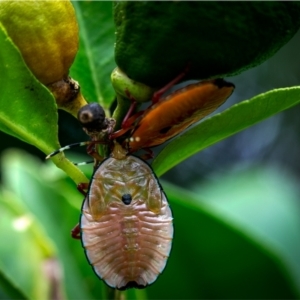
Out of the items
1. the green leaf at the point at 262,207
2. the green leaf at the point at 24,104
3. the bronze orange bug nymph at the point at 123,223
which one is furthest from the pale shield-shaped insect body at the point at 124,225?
the green leaf at the point at 262,207

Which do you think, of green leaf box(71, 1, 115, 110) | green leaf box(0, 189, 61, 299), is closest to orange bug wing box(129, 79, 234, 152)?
green leaf box(71, 1, 115, 110)

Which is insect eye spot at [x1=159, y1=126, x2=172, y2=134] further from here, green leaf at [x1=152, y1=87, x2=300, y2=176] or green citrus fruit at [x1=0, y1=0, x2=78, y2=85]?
green citrus fruit at [x1=0, y1=0, x2=78, y2=85]

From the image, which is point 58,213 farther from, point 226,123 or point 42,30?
point 42,30

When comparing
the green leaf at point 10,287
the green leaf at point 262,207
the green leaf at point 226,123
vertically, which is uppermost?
the green leaf at point 226,123

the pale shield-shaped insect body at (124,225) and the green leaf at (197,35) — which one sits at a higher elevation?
the green leaf at (197,35)

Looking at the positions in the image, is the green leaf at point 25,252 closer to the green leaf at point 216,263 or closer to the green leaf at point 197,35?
the green leaf at point 216,263

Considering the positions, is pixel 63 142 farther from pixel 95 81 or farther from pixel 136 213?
pixel 136 213

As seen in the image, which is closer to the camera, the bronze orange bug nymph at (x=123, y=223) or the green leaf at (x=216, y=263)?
the bronze orange bug nymph at (x=123, y=223)

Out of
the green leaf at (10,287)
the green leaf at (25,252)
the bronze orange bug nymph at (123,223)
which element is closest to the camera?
the bronze orange bug nymph at (123,223)
